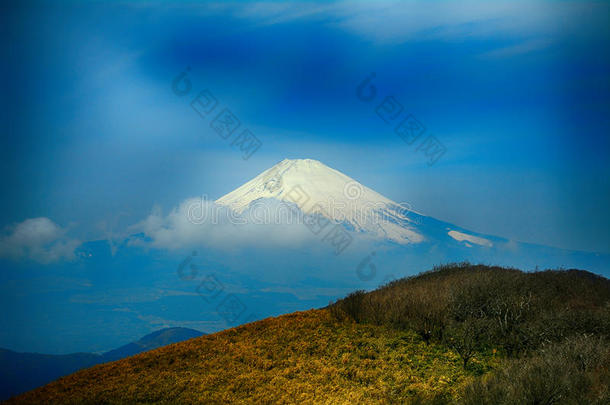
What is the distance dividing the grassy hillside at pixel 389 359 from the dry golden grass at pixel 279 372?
0.02 m

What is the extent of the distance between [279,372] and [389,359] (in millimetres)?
2190

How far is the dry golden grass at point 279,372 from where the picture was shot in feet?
21.3

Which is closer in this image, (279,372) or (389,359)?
(279,372)

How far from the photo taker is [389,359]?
25.3 feet

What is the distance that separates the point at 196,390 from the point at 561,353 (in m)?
6.34

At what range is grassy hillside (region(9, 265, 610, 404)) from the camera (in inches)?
242

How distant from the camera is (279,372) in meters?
7.22

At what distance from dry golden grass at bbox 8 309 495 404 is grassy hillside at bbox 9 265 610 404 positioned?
2cm

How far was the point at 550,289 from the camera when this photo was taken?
1241 cm

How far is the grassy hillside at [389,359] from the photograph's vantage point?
20.2ft

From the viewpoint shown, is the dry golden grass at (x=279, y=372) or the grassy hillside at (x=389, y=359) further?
the dry golden grass at (x=279, y=372)

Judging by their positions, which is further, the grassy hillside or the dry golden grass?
the dry golden grass

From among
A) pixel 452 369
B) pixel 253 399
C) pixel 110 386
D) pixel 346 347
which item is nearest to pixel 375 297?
pixel 346 347

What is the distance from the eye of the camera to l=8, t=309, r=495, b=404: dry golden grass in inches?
255
